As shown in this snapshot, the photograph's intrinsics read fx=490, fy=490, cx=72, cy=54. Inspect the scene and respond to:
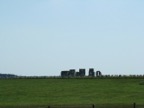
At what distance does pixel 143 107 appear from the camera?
4509 cm

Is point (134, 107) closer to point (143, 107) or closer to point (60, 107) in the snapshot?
point (143, 107)

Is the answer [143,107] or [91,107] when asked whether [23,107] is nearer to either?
[91,107]

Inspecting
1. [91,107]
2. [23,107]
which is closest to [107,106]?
[91,107]

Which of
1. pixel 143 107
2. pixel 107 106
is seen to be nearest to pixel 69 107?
pixel 107 106

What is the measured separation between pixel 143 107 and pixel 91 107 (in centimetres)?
479

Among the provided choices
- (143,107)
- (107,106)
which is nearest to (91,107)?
(107,106)

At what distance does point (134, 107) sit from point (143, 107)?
1.24 metres

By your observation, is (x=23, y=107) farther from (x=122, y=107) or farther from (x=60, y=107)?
(x=122, y=107)

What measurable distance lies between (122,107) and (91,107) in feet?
9.48

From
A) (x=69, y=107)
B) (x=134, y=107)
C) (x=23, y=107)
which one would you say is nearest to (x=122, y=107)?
(x=134, y=107)

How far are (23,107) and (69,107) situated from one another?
4.28m

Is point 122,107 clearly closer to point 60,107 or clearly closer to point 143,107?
point 143,107

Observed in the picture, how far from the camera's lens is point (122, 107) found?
148ft

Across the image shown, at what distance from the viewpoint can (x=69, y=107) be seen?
45688mm
